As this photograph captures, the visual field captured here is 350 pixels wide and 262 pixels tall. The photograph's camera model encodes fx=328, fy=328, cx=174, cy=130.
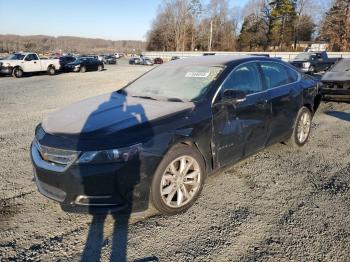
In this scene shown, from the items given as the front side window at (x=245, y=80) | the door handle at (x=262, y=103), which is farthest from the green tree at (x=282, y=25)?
the door handle at (x=262, y=103)

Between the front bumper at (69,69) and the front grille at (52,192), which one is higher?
the front bumper at (69,69)

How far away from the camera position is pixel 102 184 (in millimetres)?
2895

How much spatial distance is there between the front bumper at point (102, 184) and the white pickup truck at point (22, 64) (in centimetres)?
2177

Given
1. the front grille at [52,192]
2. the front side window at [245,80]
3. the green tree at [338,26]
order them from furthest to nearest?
the green tree at [338,26]
the front side window at [245,80]
the front grille at [52,192]

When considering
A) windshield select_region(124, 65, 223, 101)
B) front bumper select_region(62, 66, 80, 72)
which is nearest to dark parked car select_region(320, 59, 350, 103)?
windshield select_region(124, 65, 223, 101)

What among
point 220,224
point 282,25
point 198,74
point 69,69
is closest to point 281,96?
point 198,74

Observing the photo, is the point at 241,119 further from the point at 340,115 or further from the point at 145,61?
the point at 145,61

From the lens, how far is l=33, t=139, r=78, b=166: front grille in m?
2.89

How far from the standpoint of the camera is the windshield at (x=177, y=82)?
385 cm

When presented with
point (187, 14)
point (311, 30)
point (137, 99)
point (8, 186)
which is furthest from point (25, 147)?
point (187, 14)

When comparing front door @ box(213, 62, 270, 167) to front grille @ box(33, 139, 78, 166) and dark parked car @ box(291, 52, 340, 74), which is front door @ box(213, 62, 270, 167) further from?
dark parked car @ box(291, 52, 340, 74)

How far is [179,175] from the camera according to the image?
334cm

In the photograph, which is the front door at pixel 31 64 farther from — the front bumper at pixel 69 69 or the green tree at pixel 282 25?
the green tree at pixel 282 25

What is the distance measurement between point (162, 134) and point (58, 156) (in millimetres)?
969
